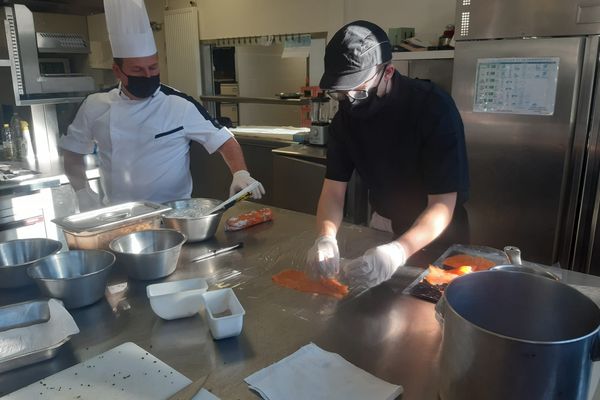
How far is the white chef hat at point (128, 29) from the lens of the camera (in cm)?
202

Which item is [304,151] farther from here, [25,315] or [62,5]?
[25,315]

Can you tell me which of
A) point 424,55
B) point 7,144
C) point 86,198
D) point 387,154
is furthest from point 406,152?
point 7,144

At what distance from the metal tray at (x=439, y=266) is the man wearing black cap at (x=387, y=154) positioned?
7cm

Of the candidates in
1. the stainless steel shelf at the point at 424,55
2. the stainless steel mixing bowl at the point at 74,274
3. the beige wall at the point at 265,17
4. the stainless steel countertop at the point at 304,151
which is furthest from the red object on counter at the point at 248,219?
the beige wall at the point at 265,17

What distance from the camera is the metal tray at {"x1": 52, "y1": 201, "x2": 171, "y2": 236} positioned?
1389mm

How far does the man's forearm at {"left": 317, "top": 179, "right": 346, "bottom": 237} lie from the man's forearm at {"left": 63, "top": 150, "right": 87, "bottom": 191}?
143cm

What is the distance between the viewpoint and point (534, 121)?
98.2 inches

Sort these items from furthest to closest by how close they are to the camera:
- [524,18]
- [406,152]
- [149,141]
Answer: [524,18] → [149,141] → [406,152]

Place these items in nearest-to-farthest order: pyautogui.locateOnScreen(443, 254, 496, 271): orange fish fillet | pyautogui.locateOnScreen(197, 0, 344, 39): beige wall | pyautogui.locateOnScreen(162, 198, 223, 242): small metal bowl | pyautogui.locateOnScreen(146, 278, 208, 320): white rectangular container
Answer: pyautogui.locateOnScreen(146, 278, 208, 320): white rectangular container < pyautogui.locateOnScreen(443, 254, 496, 271): orange fish fillet < pyautogui.locateOnScreen(162, 198, 223, 242): small metal bowl < pyautogui.locateOnScreen(197, 0, 344, 39): beige wall

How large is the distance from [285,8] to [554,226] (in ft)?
9.90

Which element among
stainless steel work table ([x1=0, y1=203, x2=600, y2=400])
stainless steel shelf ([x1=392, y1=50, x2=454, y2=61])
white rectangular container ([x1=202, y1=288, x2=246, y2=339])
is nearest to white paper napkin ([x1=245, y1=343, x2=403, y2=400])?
stainless steel work table ([x1=0, y1=203, x2=600, y2=400])

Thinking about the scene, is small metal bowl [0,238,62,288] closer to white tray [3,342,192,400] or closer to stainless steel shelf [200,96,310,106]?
white tray [3,342,192,400]

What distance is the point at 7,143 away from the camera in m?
3.52

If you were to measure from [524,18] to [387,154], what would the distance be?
4.50ft
